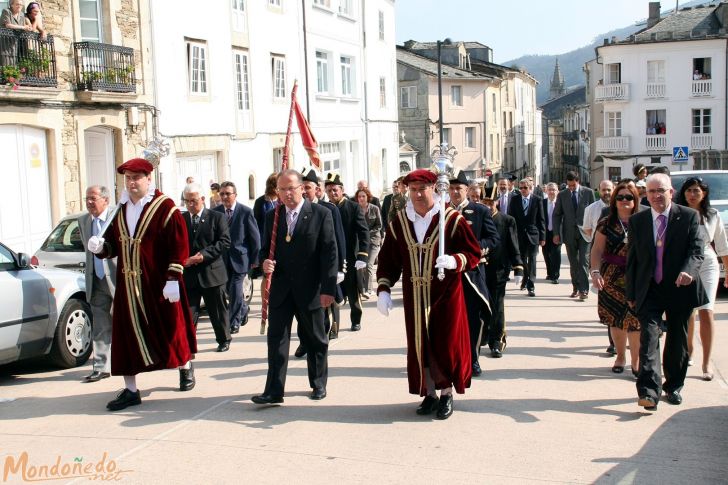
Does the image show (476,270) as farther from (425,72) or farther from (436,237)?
(425,72)

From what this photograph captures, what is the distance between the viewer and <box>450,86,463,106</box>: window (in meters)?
55.2

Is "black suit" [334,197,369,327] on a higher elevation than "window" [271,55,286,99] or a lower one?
lower

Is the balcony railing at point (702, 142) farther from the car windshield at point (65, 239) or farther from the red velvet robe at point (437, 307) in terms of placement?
the red velvet robe at point (437, 307)

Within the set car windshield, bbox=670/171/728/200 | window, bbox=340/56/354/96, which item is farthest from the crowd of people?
window, bbox=340/56/354/96

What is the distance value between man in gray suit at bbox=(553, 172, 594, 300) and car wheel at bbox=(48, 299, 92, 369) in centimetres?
749

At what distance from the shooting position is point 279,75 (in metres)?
26.5

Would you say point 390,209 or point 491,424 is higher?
point 390,209

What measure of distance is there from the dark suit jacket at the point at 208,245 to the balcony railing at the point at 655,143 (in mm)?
46209

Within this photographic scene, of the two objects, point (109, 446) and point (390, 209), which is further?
point (390, 209)

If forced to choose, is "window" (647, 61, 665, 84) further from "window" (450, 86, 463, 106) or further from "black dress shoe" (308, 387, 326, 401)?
"black dress shoe" (308, 387, 326, 401)

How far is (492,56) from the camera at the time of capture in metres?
70.4

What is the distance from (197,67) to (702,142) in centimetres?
3671

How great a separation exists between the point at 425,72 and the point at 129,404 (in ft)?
150

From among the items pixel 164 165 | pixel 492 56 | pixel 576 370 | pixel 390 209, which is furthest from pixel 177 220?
pixel 492 56
